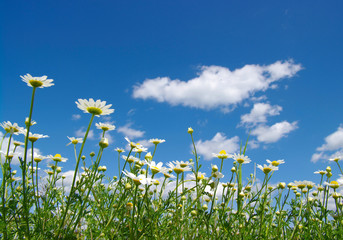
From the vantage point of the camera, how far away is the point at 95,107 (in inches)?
78.4

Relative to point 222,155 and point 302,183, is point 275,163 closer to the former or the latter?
point 222,155

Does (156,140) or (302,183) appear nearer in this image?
(156,140)

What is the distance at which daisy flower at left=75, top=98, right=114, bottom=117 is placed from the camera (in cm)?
195

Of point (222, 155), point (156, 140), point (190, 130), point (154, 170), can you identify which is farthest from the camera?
point (190, 130)

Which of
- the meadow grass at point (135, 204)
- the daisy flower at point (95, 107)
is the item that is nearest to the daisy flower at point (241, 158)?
the meadow grass at point (135, 204)

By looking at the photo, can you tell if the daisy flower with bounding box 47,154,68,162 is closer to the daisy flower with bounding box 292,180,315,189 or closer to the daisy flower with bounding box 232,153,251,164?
the daisy flower with bounding box 232,153,251,164

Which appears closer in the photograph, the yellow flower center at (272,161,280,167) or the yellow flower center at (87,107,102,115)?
the yellow flower center at (87,107,102,115)

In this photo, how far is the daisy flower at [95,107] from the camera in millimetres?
1954

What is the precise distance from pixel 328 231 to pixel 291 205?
1.88 feet

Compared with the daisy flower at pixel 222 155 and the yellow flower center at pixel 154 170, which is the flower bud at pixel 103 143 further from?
the daisy flower at pixel 222 155

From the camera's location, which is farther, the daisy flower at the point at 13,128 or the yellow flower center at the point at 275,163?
the yellow flower center at the point at 275,163

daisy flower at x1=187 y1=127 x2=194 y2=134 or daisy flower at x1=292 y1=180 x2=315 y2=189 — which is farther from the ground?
daisy flower at x1=187 y1=127 x2=194 y2=134

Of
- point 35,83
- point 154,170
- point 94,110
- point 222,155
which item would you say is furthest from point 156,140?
point 35,83

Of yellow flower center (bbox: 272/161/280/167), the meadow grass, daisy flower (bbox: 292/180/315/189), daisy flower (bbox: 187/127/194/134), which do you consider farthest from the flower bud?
daisy flower (bbox: 292/180/315/189)
